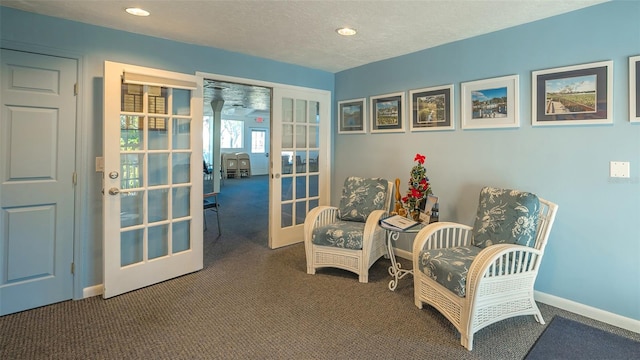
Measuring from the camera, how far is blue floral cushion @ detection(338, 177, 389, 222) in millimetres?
3457

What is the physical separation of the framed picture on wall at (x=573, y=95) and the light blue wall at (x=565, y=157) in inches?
2.0

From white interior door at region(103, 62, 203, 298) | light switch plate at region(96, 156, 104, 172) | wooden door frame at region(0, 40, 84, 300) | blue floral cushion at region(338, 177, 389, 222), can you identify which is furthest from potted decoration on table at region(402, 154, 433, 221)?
wooden door frame at region(0, 40, 84, 300)

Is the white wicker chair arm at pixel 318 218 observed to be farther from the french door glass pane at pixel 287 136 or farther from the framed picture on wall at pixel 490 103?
the framed picture on wall at pixel 490 103

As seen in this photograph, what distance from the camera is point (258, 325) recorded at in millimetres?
2305

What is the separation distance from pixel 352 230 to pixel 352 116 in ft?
5.56

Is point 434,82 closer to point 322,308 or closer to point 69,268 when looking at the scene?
point 322,308

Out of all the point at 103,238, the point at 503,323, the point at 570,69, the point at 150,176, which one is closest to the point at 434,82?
the point at 570,69

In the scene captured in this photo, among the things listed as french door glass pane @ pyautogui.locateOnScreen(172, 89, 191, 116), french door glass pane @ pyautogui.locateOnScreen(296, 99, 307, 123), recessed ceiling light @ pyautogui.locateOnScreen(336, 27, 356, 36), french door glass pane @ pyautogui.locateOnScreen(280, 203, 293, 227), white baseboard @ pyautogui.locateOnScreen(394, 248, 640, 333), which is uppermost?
recessed ceiling light @ pyautogui.locateOnScreen(336, 27, 356, 36)

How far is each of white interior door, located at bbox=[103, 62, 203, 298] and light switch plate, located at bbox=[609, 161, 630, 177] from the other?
10.9 ft

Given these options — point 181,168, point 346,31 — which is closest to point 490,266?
point 346,31

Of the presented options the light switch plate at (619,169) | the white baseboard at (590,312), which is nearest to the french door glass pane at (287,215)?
the white baseboard at (590,312)

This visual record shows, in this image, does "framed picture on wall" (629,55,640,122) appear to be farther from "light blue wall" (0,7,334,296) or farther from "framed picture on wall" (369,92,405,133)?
"light blue wall" (0,7,334,296)

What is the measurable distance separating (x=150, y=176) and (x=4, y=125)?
102cm

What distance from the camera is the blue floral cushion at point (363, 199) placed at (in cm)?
346
